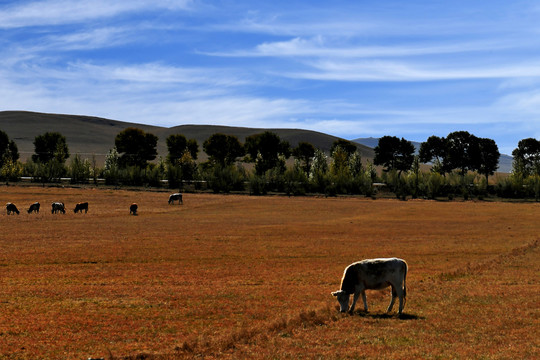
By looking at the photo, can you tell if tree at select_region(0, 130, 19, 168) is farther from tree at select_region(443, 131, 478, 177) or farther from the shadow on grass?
the shadow on grass

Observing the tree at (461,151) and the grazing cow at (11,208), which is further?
the tree at (461,151)

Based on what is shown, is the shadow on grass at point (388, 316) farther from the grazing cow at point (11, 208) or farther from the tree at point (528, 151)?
the tree at point (528, 151)

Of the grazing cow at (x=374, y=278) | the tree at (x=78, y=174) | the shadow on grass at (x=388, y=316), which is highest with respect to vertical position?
the tree at (x=78, y=174)

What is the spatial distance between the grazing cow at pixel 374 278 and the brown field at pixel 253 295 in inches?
29.4

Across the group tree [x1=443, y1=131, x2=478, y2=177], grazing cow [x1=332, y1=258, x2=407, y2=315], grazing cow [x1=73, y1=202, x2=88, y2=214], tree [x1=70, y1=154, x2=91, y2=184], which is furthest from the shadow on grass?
tree [x1=443, y1=131, x2=478, y2=177]

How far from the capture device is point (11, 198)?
104750mm

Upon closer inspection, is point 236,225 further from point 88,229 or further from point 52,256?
point 52,256

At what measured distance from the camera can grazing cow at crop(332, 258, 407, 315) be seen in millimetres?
19453

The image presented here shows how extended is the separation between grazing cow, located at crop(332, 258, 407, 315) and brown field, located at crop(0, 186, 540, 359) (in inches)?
29.4

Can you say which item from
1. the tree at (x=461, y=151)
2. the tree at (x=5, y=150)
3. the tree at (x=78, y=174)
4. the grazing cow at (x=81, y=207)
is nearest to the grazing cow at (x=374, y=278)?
the grazing cow at (x=81, y=207)

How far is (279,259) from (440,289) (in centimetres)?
1318

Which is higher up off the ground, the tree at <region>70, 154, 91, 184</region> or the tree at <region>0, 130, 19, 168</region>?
the tree at <region>0, 130, 19, 168</region>

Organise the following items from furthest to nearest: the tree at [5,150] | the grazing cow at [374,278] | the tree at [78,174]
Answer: the tree at [5,150] → the tree at [78,174] → the grazing cow at [374,278]

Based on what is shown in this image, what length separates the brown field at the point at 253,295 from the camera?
1588 centimetres
